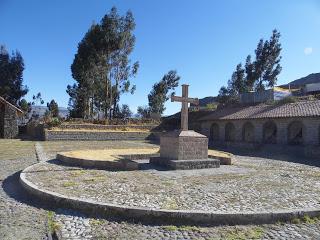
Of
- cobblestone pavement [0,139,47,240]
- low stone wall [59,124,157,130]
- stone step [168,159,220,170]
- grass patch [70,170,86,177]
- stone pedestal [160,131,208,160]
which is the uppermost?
low stone wall [59,124,157,130]

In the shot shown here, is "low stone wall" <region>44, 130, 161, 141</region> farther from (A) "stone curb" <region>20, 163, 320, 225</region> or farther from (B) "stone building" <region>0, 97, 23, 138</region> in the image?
(A) "stone curb" <region>20, 163, 320, 225</region>

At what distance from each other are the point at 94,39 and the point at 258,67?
2039 cm

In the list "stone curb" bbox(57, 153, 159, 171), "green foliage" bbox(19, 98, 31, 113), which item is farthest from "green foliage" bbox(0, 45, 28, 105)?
"stone curb" bbox(57, 153, 159, 171)

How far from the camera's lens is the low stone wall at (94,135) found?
98.4 feet

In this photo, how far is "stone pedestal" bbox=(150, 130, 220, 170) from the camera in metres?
12.8

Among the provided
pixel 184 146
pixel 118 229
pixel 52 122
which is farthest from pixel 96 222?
pixel 52 122

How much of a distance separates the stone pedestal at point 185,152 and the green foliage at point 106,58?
85.6 feet

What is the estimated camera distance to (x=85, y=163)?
12578mm

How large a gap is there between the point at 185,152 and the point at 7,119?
24.3 m

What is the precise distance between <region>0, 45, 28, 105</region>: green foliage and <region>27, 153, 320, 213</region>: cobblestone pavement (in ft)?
129

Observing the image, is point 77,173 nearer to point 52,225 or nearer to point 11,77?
point 52,225

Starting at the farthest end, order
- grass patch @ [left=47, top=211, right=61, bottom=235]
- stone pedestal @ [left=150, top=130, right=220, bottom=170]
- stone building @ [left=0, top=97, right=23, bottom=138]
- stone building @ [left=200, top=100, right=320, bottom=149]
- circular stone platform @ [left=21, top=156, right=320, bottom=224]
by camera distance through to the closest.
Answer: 1. stone building @ [left=0, top=97, right=23, bottom=138]
2. stone building @ [left=200, top=100, right=320, bottom=149]
3. stone pedestal @ [left=150, top=130, right=220, bottom=170]
4. circular stone platform @ [left=21, top=156, right=320, bottom=224]
5. grass patch @ [left=47, top=211, right=61, bottom=235]

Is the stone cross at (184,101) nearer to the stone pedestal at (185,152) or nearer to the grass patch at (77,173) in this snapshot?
the stone pedestal at (185,152)

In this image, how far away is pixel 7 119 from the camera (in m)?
32.2
